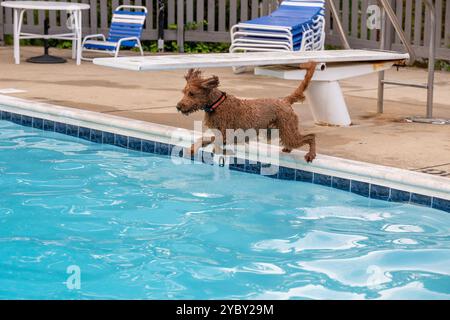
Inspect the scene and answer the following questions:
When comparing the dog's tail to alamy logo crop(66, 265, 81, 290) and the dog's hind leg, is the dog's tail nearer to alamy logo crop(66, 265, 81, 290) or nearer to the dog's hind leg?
the dog's hind leg

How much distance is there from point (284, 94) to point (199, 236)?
13.9 ft

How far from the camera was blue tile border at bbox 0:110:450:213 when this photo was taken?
6.26m

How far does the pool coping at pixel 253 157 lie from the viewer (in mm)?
6234

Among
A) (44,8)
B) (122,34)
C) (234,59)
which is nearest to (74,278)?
(234,59)

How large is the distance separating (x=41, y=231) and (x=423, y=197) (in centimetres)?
237

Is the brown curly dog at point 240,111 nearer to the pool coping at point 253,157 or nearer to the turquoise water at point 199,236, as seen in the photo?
the pool coping at point 253,157

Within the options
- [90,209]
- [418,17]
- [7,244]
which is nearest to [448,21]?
[418,17]

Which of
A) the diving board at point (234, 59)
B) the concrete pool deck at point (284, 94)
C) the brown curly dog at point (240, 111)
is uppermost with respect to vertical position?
the diving board at point (234, 59)

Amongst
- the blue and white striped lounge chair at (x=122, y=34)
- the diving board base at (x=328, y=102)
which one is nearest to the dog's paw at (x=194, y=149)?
the diving board base at (x=328, y=102)

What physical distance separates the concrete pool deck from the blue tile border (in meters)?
0.30

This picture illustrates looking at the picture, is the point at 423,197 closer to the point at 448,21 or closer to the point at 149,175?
the point at 149,175

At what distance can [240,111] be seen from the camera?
6727mm

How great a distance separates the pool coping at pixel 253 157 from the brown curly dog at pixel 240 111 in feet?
0.49

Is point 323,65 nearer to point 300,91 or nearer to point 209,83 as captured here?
point 300,91
